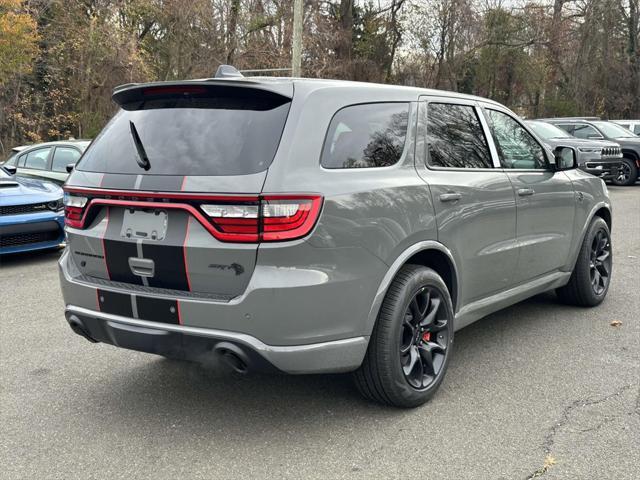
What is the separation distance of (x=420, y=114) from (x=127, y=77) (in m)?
21.5

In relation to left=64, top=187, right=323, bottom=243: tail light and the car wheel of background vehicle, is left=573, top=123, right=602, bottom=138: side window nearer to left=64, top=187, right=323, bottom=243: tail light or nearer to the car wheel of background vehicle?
the car wheel of background vehicle

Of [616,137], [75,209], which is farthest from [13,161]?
[616,137]

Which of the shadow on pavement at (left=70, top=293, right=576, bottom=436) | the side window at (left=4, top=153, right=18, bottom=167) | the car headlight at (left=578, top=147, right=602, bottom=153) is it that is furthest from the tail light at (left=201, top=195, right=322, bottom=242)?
the car headlight at (left=578, top=147, right=602, bottom=153)

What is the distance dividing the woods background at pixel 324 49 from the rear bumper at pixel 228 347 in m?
19.2

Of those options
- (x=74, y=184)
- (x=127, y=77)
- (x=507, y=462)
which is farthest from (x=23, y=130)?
(x=507, y=462)

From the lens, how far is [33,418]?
340 centimetres

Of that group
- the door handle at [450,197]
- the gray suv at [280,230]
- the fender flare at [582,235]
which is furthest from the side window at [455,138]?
the fender flare at [582,235]

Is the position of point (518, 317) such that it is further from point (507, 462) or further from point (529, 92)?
point (529, 92)

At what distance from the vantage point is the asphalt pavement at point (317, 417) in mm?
2910

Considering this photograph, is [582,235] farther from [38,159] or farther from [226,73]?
[38,159]

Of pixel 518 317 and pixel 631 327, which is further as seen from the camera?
pixel 518 317

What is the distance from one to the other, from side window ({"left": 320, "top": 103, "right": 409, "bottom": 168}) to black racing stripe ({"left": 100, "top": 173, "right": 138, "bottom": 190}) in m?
0.93

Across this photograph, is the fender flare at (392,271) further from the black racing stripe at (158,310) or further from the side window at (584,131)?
the side window at (584,131)

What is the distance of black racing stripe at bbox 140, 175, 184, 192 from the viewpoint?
294 cm
